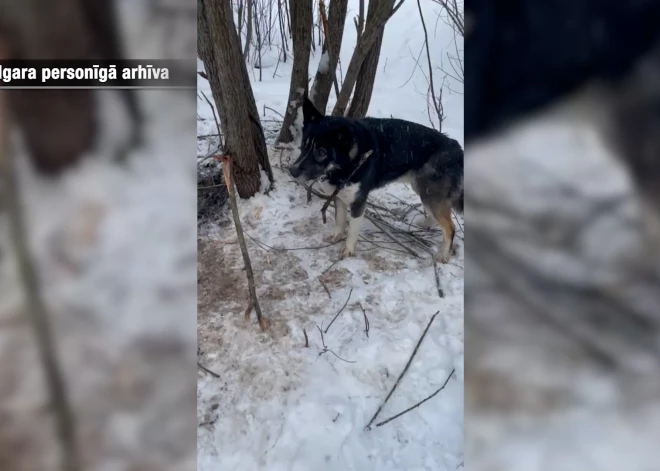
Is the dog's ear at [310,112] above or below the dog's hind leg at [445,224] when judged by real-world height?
above

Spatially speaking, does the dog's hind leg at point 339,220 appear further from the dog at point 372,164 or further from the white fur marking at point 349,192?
the white fur marking at point 349,192

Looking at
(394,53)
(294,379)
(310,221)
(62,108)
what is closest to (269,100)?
(310,221)

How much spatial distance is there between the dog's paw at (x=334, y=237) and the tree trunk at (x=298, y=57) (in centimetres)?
114

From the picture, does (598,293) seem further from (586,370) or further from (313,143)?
(313,143)

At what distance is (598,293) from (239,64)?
Answer: 272 centimetres

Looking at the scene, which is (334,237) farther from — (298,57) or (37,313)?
(37,313)

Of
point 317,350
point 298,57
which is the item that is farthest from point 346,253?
point 298,57

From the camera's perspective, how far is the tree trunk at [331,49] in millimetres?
3741

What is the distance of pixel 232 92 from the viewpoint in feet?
10.2

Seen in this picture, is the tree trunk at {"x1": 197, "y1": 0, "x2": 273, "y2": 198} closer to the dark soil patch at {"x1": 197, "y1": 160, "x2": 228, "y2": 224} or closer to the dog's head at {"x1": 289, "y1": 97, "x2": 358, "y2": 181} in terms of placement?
the dark soil patch at {"x1": 197, "y1": 160, "x2": 228, "y2": 224}

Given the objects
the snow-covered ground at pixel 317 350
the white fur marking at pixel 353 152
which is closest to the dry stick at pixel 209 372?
the snow-covered ground at pixel 317 350

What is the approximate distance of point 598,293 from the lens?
2.59 feet

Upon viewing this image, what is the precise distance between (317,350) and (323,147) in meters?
1.22

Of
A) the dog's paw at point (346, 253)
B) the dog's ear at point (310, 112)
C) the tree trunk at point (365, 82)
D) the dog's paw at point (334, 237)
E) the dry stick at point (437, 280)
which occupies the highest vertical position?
the tree trunk at point (365, 82)
